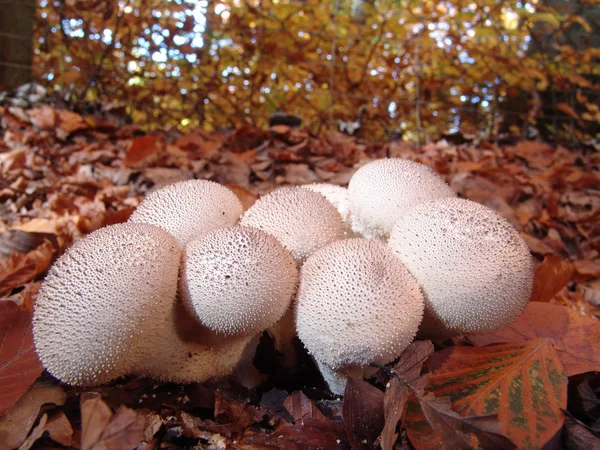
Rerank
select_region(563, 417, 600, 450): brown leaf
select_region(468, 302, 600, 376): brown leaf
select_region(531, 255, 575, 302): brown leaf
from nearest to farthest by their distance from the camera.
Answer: select_region(563, 417, 600, 450): brown leaf → select_region(468, 302, 600, 376): brown leaf → select_region(531, 255, 575, 302): brown leaf

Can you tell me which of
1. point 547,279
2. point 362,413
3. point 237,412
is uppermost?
point 547,279

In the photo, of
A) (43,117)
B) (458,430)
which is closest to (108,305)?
(458,430)

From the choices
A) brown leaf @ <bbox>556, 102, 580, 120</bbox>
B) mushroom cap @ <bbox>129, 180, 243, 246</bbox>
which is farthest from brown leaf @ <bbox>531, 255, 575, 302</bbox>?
brown leaf @ <bbox>556, 102, 580, 120</bbox>

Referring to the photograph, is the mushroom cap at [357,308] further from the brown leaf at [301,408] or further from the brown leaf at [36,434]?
the brown leaf at [36,434]

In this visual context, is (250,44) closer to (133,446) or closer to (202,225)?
(202,225)

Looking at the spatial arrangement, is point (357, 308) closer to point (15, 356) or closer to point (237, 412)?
point (237, 412)

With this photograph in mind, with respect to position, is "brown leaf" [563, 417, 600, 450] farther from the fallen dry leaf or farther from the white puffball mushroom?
the fallen dry leaf

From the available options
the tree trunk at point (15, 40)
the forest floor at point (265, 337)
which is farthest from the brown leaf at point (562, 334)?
the tree trunk at point (15, 40)
